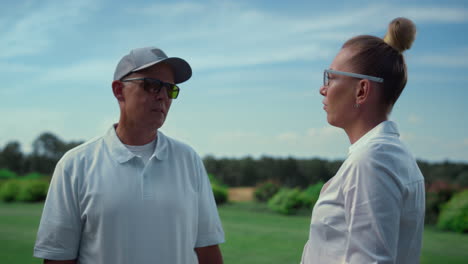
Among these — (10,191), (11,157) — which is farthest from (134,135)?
(11,157)

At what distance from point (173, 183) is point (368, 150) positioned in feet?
4.26

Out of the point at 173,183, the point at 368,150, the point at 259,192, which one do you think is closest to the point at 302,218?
the point at 259,192

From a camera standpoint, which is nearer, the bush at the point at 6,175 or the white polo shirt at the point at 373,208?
the white polo shirt at the point at 373,208

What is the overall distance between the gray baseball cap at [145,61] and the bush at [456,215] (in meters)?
9.18

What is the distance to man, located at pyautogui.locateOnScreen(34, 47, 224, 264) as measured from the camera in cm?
247

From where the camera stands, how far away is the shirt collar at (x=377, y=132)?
182cm

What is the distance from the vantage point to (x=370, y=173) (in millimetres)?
1662

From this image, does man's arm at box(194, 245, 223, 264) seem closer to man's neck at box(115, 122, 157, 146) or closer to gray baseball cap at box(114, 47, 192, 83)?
man's neck at box(115, 122, 157, 146)

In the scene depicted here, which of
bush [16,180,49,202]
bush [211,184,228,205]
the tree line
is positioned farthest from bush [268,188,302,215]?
bush [16,180,49,202]

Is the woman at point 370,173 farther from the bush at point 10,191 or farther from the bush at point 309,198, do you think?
the bush at point 10,191

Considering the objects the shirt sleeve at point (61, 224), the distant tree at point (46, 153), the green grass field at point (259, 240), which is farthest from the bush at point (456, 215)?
the distant tree at point (46, 153)

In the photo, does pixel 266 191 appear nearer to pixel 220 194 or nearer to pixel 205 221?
pixel 220 194

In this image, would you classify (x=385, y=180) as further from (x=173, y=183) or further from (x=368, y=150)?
(x=173, y=183)

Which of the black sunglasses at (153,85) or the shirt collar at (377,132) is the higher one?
the black sunglasses at (153,85)
